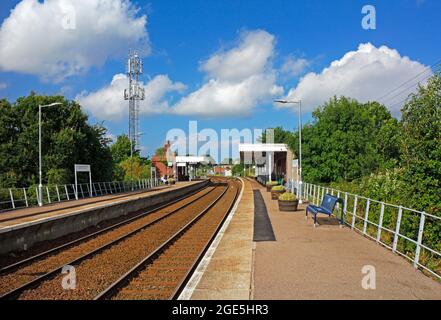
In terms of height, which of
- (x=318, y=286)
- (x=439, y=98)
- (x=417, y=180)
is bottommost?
(x=318, y=286)

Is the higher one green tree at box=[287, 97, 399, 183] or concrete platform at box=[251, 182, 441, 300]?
green tree at box=[287, 97, 399, 183]

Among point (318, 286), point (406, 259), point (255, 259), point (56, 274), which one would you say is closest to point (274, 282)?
point (318, 286)

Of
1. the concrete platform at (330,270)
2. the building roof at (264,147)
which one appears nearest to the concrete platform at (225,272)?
the concrete platform at (330,270)

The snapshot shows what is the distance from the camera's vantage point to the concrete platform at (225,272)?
6.89m

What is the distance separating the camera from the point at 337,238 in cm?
1206

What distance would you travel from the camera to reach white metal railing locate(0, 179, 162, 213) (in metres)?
25.7

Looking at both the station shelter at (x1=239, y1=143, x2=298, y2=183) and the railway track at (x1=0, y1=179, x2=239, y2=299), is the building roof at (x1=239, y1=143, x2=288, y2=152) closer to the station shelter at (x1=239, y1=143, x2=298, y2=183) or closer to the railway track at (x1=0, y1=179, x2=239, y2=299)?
the station shelter at (x1=239, y1=143, x2=298, y2=183)

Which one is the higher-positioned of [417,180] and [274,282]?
[417,180]

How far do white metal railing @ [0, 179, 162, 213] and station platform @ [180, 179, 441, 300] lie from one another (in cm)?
1729

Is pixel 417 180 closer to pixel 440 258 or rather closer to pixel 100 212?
pixel 440 258

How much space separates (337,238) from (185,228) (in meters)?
6.30

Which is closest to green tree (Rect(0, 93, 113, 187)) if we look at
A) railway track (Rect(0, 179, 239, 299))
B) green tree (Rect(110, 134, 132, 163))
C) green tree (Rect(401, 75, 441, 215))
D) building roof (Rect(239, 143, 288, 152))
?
building roof (Rect(239, 143, 288, 152))

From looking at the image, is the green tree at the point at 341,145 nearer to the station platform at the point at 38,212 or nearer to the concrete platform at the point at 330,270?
the station platform at the point at 38,212

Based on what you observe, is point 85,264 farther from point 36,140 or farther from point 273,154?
point 273,154
